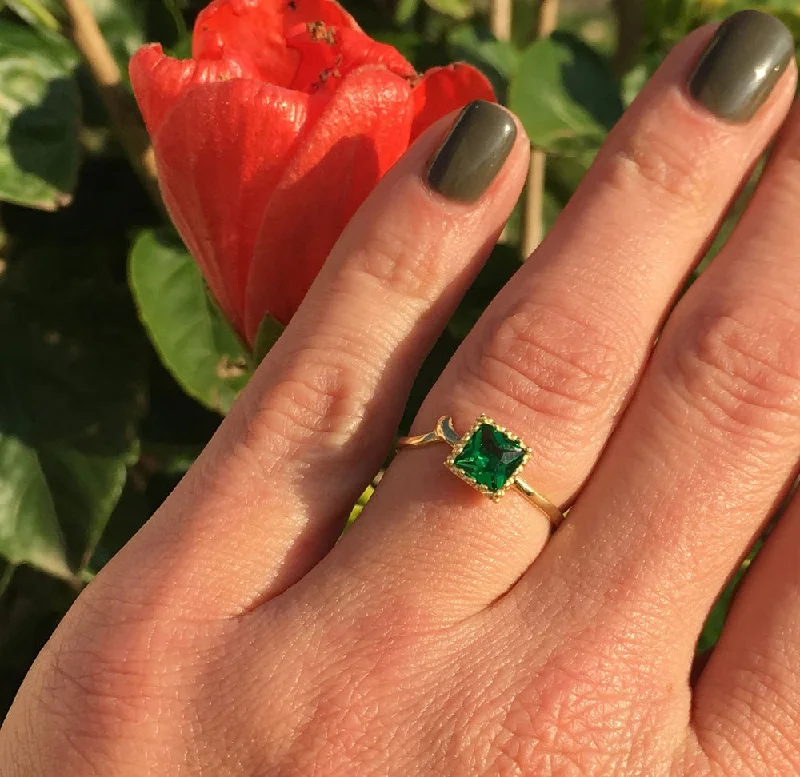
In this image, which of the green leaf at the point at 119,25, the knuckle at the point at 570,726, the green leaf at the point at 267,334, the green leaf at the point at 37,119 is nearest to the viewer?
the knuckle at the point at 570,726

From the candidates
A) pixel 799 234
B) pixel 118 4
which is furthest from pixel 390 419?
pixel 118 4

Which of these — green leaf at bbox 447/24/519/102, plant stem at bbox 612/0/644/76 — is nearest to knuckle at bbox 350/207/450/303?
green leaf at bbox 447/24/519/102

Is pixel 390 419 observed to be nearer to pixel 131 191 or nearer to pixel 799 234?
pixel 799 234

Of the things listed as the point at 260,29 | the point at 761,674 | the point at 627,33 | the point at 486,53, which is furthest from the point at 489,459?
the point at 627,33

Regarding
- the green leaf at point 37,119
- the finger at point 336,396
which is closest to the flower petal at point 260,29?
the finger at point 336,396

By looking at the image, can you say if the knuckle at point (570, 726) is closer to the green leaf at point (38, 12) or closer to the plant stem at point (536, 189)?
the plant stem at point (536, 189)

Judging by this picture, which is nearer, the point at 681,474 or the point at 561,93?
the point at 681,474
